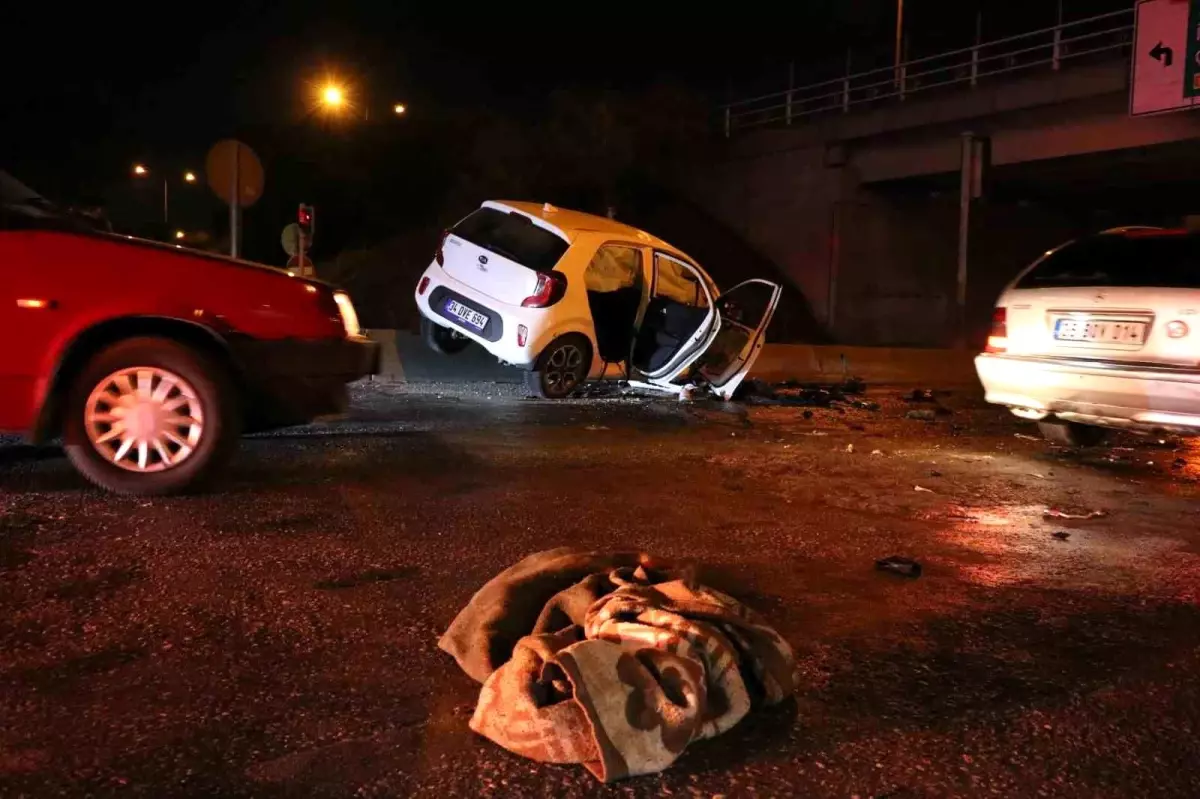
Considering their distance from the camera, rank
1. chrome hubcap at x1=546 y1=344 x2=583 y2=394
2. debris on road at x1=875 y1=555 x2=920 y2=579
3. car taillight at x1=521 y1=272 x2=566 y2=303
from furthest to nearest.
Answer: chrome hubcap at x1=546 y1=344 x2=583 y2=394 < car taillight at x1=521 y1=272 x2=566 y2=303 < debris on road at x1=875 y1=555 x2=920 y2=579

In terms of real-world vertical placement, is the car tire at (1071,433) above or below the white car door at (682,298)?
below

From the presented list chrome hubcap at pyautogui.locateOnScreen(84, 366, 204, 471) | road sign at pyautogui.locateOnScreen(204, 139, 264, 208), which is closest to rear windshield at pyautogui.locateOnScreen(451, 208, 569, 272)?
road sign at pyautogui.locateOnScreen(204, 139, 264, 208)

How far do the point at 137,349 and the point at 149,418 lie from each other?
0.37 meters

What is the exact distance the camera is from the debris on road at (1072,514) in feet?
18.9

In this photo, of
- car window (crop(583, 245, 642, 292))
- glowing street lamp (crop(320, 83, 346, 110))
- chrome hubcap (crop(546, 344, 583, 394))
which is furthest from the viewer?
glowing street lamp (crop(320, 83, 346, 110))

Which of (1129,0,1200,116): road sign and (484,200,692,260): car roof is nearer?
(484,200,692,260): car roof

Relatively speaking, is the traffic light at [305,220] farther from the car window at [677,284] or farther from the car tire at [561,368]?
the car window at [677,284]

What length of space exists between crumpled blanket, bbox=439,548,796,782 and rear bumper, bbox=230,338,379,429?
2.62 meters

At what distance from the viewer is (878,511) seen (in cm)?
577

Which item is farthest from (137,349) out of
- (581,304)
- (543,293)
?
(581,304)

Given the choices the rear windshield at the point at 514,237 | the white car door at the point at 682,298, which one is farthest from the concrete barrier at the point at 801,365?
the white car door at the point at 682,298

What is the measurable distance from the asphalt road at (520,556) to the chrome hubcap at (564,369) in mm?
3098

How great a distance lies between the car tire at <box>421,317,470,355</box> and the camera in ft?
38.4

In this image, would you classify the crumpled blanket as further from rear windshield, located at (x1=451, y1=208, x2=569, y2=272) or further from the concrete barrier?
the concrete barrier
